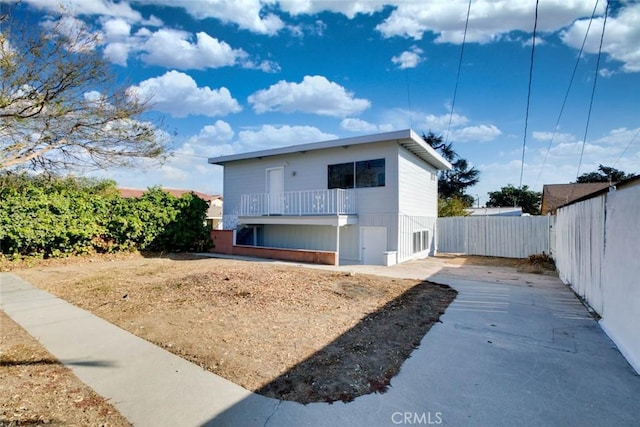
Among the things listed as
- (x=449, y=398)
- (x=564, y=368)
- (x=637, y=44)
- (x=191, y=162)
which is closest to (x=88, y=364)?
(x=449, y=398)

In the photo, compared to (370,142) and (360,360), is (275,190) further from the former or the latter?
(360,360)

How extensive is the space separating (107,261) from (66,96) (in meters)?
5.64

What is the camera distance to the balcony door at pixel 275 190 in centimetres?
1427

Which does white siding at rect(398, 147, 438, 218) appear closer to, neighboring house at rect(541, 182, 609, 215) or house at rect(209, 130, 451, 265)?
house at rect(209, 130, 451, 265)

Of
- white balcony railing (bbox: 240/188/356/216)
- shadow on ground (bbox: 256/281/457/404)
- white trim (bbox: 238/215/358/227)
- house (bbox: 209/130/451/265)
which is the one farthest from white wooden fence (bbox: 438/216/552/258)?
shadow on ground (bbox: 256/281/457/404)

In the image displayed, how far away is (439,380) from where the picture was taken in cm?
319

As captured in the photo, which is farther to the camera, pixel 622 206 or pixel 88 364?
pixel 622 206

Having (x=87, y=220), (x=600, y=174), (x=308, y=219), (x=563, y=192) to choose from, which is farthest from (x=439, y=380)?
(x=600, y=174)

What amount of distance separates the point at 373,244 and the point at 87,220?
10.5 meters

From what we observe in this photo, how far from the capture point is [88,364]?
11.4 ft

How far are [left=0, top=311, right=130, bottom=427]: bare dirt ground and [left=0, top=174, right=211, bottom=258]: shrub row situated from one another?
8393 millimetres

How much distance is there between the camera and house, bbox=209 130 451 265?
12086 mm

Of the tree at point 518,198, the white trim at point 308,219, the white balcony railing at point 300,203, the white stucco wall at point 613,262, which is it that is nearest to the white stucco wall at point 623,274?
the white stucco wall at point 613,262

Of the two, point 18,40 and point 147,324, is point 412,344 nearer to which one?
point 147,324
